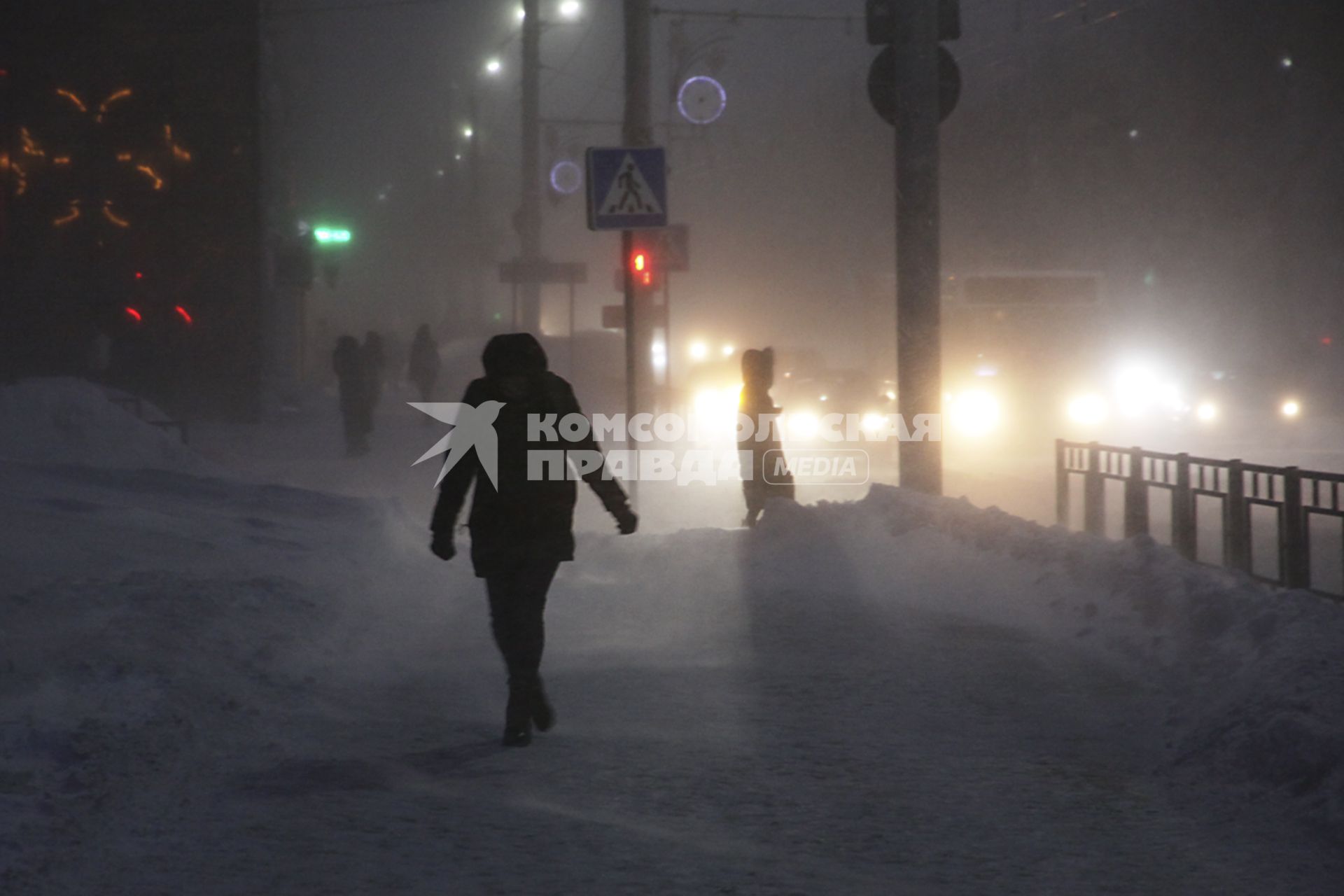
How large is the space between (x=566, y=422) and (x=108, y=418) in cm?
1080

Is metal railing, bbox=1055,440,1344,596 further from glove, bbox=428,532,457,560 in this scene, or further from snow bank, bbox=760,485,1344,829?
glove, bbox=428,532,457,560

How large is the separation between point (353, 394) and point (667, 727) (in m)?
18.3

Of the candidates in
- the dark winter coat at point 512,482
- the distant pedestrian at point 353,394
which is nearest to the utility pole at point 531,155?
the distant pedestrian at point 353,394

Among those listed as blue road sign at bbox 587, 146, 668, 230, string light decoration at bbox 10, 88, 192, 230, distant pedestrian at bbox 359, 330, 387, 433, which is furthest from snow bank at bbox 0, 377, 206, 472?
string light decoration at bbox 10, 88, 192, 230

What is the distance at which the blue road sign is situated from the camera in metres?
13.1

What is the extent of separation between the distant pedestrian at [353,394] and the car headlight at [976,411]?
13.7 meters

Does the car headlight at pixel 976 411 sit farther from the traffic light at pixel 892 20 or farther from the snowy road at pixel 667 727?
the snowy road at pixel 667 727

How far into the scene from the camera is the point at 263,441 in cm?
2694

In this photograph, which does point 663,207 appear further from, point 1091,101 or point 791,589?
point 1091,101

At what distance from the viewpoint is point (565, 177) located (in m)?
42.3

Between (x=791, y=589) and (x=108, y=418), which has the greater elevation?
(x=108, y=418)

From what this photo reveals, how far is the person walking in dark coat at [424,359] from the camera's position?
3191cm

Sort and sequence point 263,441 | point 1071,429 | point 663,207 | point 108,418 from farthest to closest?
point 1071,429 < point 263,441 < point 108,418 < point 663,207

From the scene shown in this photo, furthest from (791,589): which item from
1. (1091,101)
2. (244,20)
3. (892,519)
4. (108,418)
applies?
(1091,101)
